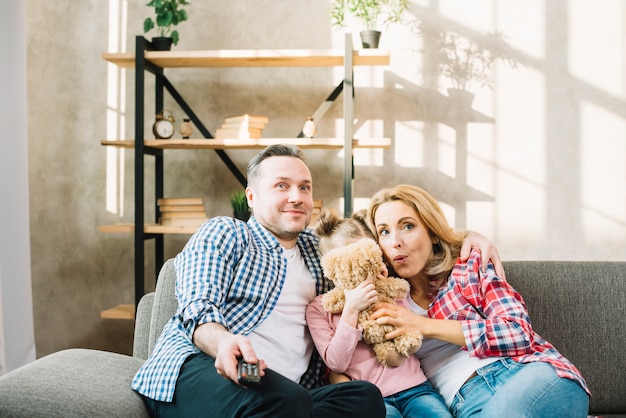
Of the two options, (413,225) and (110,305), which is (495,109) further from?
(110,305)

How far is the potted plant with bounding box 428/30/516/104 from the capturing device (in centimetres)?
336

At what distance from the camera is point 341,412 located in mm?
1410

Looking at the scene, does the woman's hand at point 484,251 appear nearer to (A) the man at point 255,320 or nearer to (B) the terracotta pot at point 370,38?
(A) the man at point 255,320

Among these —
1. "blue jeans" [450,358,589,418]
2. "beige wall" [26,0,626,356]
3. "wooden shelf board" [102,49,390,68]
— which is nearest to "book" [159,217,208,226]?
"beige wall" [26,0,626,356]

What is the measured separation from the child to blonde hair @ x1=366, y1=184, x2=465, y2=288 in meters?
0.12

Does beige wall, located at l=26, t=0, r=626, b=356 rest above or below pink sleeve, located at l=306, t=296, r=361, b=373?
above

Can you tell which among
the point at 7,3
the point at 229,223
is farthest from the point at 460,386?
the point at 7,3

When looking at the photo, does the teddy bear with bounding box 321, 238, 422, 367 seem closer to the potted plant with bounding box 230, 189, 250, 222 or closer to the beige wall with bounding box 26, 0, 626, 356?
the potted plant with bounding box 230, 189, 250, 222

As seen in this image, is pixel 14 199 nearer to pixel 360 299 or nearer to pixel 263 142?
pixel 263 142

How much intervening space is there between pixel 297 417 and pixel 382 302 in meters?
0.45

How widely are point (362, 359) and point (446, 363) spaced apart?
9.1 inches

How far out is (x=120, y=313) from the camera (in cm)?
321

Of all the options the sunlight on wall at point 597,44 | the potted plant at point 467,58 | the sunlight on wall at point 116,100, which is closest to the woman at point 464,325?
the potted plant at point 467,58

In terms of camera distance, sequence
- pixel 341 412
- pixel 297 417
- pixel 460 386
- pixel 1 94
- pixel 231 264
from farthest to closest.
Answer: pixel 1 94
pixel 231 264
pixel 460 386
pixel 341 412
pixel 297 417
